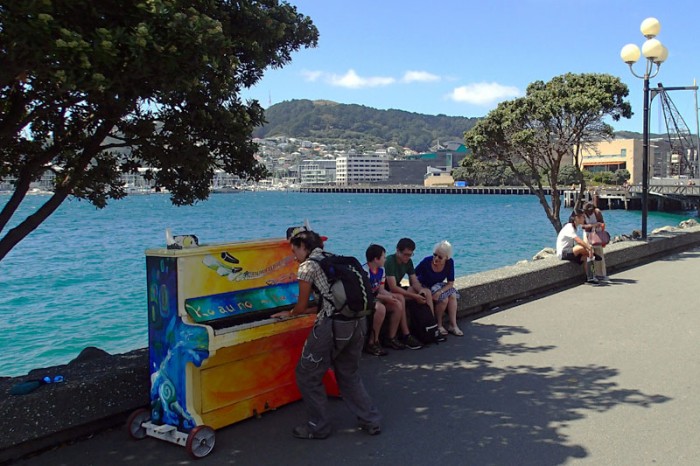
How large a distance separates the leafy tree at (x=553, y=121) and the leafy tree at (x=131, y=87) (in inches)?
477

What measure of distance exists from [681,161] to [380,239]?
61.8 metres

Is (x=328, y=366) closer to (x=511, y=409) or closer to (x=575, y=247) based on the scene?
(x=511, y=409)

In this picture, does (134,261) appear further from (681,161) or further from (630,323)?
(681,161)

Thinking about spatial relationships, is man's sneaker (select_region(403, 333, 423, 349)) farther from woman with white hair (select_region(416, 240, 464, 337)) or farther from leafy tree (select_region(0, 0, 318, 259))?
leafy tree (select_region(0, 0, 318, 259))

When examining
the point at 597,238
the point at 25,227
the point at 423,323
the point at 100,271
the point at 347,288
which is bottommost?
the point at 100,271

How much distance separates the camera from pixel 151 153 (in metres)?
6.25

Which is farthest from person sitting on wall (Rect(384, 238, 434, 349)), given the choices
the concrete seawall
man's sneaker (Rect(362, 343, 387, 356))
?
the concrete seawall

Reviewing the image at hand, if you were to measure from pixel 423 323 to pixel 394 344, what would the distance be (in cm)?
47

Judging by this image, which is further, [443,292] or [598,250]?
[598,250]

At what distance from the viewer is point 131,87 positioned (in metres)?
→ 4.61

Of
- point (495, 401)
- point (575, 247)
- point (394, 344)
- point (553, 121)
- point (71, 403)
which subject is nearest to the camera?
point (71, 403)

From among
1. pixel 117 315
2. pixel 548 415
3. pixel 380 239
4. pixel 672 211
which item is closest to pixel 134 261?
pixel 117 315

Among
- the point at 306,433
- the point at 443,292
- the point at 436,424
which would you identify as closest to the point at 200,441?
the point at 306,433

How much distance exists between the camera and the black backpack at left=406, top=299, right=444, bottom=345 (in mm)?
7426
